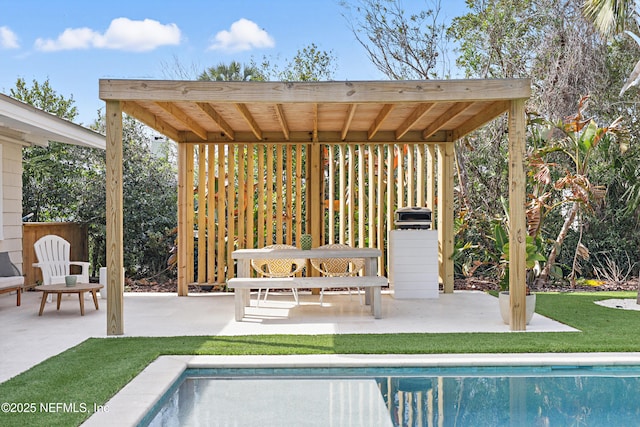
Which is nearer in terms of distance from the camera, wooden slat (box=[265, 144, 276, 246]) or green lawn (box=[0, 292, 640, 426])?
green lawn (box=[0, 292, 640, 426])

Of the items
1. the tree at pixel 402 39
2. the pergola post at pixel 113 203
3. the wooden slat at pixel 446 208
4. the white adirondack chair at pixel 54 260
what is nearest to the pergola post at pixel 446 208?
the wooden slat at pixel 446 208

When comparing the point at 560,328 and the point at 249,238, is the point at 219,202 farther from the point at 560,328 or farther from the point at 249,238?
the point at 560,328

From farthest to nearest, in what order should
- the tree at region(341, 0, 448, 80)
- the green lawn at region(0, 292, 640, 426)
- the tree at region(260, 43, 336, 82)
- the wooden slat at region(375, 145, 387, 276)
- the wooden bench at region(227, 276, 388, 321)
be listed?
the tree at region(260, 43, 336, 82), the tree at region(341, 0, 448, 80), the wooden slat at region(375, 145, 387, 276), the wooden bench at region(227, 276, 388, 321), the green lawn at region(0, 292, 640, 426)

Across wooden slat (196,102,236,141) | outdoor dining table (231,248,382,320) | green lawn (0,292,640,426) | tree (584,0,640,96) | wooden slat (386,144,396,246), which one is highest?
tree (584,0,640,96)

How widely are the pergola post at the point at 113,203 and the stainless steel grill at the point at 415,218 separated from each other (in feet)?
14.1

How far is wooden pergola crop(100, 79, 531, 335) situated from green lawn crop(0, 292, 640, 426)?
67 cm

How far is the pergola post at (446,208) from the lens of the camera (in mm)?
9391

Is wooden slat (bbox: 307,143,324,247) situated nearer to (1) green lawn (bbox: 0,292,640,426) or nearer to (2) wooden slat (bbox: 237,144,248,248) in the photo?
(2) wooden slat (bbox: 237,144,248,248)

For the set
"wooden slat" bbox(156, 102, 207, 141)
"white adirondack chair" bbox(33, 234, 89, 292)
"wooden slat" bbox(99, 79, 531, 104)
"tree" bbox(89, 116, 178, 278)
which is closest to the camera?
"wooden slat" bbox(99, 79, 531, 104)

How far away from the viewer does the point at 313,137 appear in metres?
9.25

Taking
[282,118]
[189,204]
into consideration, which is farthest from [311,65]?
[282,118]

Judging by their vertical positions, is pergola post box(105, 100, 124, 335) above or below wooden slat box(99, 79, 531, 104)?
below

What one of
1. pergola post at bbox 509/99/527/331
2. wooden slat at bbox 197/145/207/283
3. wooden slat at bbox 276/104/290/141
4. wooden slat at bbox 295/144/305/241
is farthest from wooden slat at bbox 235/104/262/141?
pergola post at bbox 509/99/527/331

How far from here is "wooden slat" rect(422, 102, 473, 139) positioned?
7.01 m
